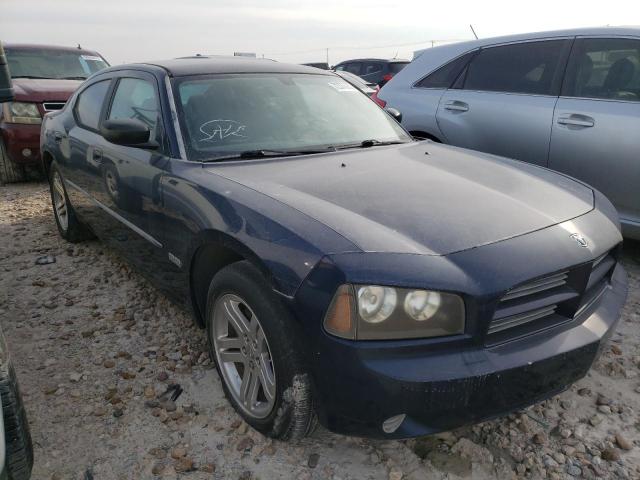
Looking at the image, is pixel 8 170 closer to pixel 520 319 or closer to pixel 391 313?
pixel 391 313

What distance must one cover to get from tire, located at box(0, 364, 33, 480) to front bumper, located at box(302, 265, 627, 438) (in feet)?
2.93

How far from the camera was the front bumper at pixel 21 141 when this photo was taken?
6156 millimetres

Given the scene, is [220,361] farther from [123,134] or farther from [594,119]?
[594,119]

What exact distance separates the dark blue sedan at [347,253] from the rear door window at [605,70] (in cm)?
143

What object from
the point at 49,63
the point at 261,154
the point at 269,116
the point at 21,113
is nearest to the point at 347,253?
the point at 261,154

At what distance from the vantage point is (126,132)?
263 cm

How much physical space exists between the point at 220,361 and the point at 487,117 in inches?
120

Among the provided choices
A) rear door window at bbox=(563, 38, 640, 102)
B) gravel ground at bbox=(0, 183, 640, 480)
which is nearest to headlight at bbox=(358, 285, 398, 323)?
gravel ground at bbox=(0, 183, 640, 480)

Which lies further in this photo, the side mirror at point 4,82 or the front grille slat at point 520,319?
the side mirror at point 4,82

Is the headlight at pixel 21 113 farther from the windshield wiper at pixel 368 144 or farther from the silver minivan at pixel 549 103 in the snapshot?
the windshield wiper at pixel 368 144

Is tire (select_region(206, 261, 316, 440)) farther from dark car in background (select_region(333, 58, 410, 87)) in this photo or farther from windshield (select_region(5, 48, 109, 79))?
dark car in background (select_region(333, 58, 410, 87))

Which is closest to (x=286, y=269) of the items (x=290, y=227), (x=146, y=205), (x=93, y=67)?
(x=290, y=227)

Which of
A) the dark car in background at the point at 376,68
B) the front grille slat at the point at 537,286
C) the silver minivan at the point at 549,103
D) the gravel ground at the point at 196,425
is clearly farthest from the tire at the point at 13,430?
the dark car in background at the point at 376,68

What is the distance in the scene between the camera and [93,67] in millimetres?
7953
